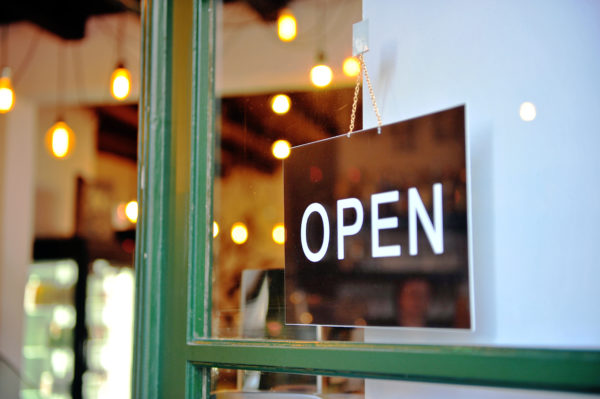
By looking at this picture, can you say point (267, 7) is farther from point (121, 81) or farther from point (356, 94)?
point (121, 81)

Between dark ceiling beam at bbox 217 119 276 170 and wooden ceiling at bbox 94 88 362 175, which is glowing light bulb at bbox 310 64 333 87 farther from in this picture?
dark ceiling beam at bbox 217 119 276 170

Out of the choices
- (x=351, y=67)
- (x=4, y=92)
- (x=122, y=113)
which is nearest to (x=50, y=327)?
(x=122, y=113)

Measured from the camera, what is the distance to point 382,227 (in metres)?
1.01

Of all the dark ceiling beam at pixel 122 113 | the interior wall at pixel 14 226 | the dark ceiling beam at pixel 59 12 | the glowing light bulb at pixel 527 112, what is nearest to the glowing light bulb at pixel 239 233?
the glowing light bulb at pixel 527 112

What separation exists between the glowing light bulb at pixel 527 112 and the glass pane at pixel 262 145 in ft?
1.04

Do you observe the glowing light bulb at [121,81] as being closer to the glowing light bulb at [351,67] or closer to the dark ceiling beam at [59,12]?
the dark ceiling beam at [59,12]

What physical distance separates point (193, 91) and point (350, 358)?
2.23 ft

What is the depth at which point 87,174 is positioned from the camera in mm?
5793

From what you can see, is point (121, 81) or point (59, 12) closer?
point (121, 81)

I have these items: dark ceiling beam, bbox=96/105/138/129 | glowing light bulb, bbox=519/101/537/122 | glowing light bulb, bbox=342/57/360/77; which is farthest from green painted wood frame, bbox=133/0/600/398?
Result: dark ceiling beam, bbox=96/105/138/129

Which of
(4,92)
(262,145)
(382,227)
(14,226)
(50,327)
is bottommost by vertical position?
(50,327)

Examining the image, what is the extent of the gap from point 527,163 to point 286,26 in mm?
785

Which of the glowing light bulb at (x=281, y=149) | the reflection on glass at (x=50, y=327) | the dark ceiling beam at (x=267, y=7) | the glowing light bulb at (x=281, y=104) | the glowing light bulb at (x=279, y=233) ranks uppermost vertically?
the dark ceiling beam at (x=267, y=7)

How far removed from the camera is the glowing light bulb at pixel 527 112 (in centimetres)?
93
